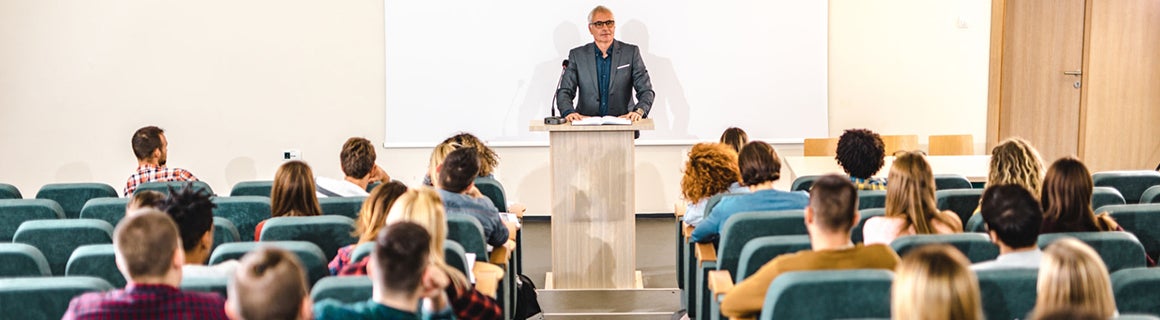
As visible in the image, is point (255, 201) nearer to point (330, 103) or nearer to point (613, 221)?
point (613, 221)

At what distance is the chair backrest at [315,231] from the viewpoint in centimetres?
405

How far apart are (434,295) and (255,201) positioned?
208cm

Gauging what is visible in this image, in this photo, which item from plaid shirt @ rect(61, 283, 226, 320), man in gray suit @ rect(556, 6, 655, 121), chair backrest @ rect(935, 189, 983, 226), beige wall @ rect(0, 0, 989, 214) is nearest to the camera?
plaid shirt @ rect(61, 283, 226, 320)

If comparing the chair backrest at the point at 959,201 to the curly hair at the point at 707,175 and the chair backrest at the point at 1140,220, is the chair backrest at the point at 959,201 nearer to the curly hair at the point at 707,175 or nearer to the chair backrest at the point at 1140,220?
the chair backrest at the point at 1140,220

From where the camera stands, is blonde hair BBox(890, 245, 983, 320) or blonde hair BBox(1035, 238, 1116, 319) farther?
blonde hair BBox(1035, 238, 1116, 319)

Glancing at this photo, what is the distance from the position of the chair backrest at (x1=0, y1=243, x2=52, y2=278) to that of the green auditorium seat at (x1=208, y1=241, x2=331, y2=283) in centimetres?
53

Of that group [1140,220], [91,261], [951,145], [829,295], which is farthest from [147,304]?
[951,145]

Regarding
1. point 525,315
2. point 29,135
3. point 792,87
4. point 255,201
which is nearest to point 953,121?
point 792,87

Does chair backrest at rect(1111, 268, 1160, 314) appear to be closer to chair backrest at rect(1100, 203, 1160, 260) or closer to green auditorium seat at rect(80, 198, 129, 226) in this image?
chair backrest at rect(1100, 203, 1160, 260)

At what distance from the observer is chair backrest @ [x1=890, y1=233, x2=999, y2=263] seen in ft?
11.8

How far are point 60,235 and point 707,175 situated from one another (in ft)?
8.96

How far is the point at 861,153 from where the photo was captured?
17.2 feet

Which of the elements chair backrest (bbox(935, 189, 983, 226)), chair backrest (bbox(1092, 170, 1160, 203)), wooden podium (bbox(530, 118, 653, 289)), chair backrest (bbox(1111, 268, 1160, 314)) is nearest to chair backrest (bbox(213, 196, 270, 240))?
wooden podium (bbox(530, 118, 653, 289))

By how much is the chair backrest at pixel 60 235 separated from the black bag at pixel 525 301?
6.57 ft
